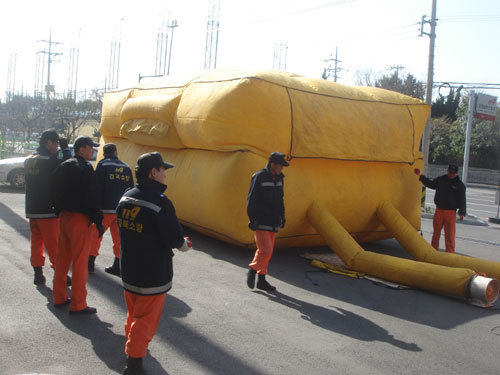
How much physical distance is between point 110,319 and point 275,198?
2688 millimetres

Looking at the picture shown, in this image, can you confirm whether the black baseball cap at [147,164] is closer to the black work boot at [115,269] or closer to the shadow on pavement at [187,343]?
the shadow on pavement at [187,343]

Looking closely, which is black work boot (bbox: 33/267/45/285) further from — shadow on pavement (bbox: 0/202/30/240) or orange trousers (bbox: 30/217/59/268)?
shadow on pavement (bbox: 0/202/30/240)

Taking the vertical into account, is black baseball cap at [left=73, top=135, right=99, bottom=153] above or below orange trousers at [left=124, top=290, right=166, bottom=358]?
above

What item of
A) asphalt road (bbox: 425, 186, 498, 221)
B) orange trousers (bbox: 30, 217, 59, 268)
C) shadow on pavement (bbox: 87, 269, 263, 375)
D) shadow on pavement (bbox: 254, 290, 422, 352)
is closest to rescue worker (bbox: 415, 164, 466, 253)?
shadow on pavement (bbox: 254, 290, 422, 352)

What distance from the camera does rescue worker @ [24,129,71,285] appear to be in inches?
242

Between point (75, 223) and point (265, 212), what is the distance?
248 cm

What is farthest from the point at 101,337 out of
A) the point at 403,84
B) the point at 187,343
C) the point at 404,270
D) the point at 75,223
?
the point at 403,84

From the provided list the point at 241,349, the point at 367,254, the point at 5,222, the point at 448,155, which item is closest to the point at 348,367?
the point at 241,349

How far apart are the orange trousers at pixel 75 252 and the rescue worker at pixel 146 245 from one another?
1.47 m

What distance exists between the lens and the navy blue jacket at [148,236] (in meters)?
3.88

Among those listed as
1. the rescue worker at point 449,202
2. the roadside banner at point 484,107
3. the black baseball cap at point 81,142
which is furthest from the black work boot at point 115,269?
the roadside banner at point 484,107

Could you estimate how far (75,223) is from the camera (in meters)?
5.26

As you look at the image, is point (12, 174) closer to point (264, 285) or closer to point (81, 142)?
point (81, 142)

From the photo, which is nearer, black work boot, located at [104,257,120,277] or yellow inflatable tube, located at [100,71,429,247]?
black work boot, located at [104,257,120,277]
